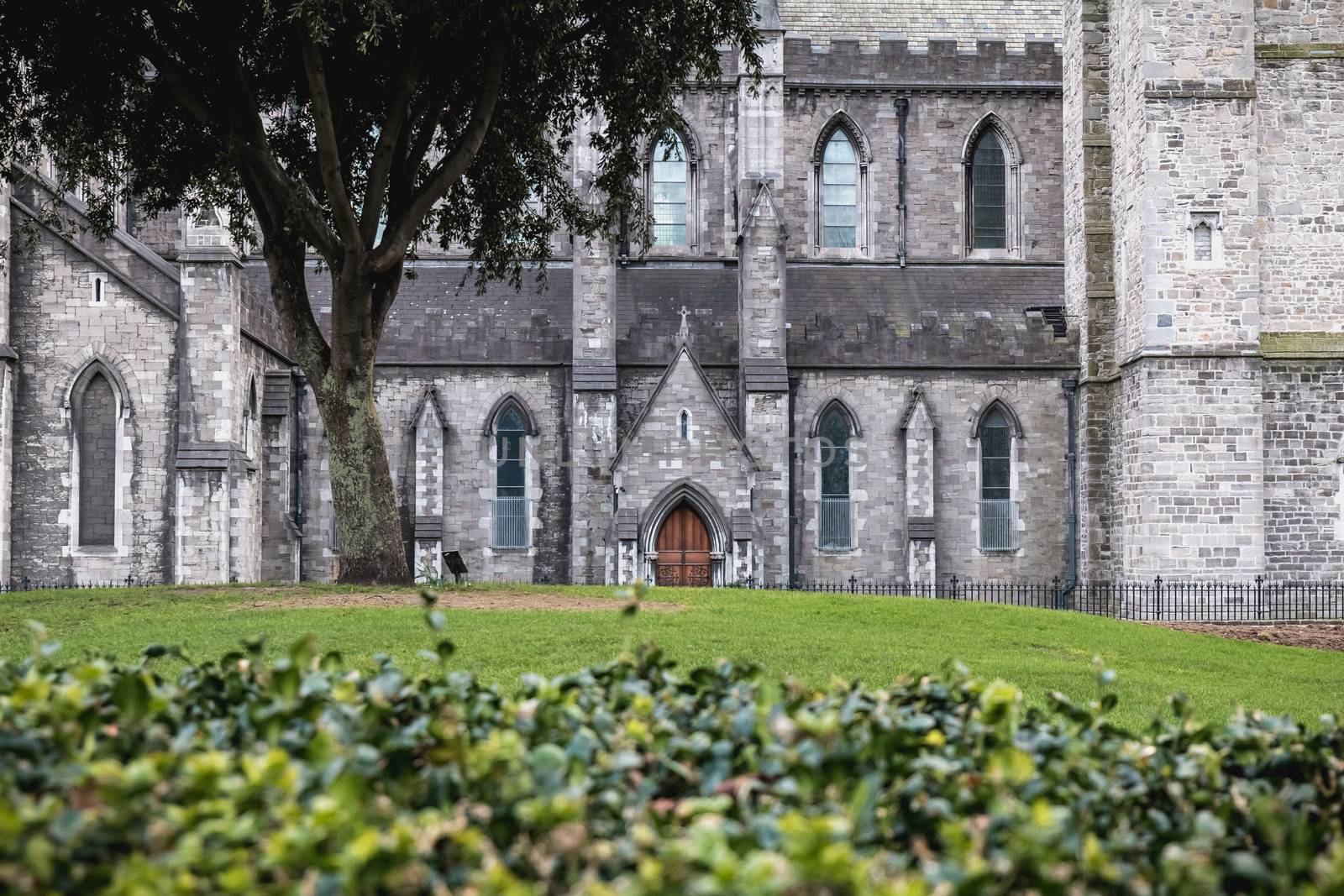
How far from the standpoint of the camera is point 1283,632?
2320 cm

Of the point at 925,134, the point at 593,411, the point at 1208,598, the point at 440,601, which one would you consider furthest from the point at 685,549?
the point at 440,601

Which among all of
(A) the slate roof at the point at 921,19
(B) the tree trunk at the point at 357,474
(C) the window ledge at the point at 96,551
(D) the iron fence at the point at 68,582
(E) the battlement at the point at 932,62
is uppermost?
(A) the slate roof at the point at 921,19

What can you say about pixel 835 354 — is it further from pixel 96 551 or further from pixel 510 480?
pixel 96 551

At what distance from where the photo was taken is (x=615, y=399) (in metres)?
29.9

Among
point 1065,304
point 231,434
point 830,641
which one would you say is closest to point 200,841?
point 830,641

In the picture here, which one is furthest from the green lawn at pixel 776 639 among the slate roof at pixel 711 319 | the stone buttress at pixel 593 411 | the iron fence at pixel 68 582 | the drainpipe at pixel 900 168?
the drainpipe at pixel 900 168

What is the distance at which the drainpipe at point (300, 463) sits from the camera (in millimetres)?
29609

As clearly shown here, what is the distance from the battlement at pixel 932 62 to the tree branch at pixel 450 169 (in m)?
17.2

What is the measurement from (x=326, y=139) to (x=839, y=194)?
19460 millimetres

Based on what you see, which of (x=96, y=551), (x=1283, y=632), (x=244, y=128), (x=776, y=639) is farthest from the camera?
(x=96, y=551)

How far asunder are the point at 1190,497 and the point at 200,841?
26.0 m

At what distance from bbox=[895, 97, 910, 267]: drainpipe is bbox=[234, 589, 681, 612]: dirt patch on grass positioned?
18.5 m

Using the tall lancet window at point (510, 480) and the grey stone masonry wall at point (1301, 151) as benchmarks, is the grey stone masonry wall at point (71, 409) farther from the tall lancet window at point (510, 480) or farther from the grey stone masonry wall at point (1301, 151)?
the grey stone masonry wall at point (1301, 151)

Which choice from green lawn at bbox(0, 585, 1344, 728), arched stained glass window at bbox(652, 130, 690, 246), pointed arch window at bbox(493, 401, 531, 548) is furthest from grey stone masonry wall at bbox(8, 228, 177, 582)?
arched stained glass window at bbox(652, 130, 690, 246)
